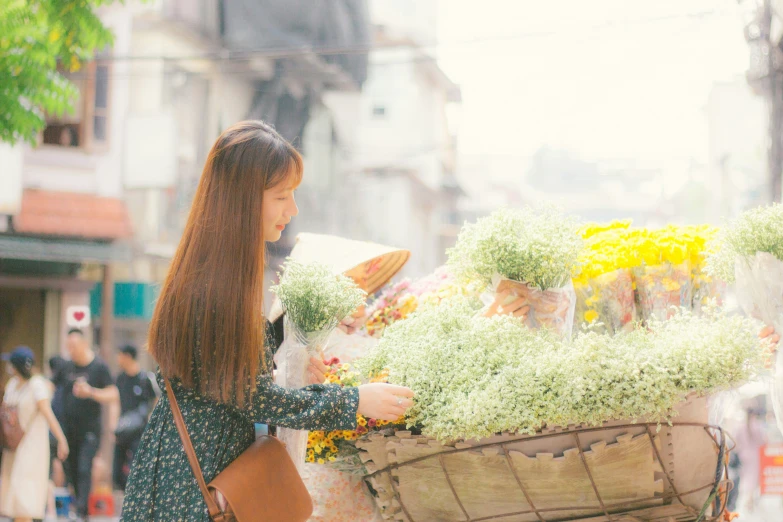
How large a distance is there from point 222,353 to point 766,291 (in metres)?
1.38

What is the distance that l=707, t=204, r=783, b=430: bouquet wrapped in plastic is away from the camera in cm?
204

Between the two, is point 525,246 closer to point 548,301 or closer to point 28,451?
point 548,301

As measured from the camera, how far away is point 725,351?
172cm

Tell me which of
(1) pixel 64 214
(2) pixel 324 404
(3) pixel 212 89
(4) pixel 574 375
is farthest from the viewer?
(3) pixel 212 89

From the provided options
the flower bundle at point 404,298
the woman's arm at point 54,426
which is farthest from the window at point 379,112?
the flower bundle at point 404,298

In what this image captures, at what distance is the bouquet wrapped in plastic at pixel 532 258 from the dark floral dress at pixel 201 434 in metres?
0.53

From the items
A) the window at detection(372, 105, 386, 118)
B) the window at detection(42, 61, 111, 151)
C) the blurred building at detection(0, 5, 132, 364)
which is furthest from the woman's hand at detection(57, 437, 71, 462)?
the window at detection(372, 105, 386, 118)

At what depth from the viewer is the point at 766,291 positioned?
2.05 meters

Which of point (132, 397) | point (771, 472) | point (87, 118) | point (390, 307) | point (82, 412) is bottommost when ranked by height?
point (771, 472)

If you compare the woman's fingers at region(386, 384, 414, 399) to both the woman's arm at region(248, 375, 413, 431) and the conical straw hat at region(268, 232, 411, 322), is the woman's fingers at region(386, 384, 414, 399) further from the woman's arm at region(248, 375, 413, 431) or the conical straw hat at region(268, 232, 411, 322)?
the conical straw hat at region(268, 232, 411, 322)

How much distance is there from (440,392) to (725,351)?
64cm

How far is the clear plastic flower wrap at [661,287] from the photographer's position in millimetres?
2195

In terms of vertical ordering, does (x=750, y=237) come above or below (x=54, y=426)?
above

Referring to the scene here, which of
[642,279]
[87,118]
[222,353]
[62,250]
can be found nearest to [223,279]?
[222,353]
